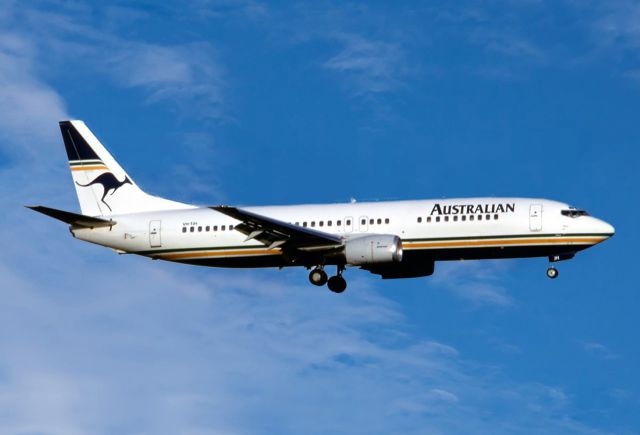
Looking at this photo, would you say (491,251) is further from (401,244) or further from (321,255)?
(321,255)

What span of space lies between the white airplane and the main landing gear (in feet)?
0.16

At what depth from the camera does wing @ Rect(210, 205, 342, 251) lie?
2219 inches

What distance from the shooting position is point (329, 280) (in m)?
60.9

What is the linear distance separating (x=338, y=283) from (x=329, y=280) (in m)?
0.57

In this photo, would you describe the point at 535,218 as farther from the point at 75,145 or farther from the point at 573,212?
the point at 75,145

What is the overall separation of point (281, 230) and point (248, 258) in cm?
469

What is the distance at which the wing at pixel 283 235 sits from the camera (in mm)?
56375

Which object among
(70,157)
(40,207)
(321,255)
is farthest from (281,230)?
(70,157)

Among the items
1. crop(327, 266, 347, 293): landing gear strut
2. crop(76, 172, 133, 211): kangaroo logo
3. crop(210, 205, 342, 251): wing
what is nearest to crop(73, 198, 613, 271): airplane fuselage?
crop(210, 205, 342, 251): wing

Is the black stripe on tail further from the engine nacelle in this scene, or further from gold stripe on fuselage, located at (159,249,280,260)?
the engine nacelle

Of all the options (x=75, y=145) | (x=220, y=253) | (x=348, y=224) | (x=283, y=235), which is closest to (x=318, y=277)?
(x=348, y=224)

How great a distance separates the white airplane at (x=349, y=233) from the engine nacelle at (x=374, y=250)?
0.05 metres

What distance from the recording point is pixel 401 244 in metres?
58.1

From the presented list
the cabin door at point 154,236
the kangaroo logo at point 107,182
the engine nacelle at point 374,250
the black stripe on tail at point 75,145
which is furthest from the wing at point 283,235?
the black stripe on tail at point 75,145
